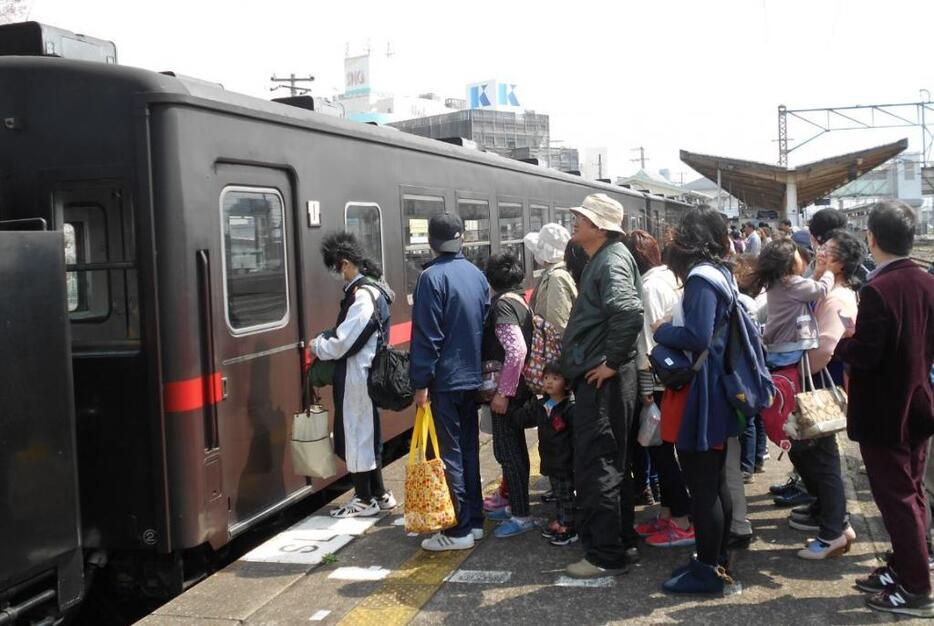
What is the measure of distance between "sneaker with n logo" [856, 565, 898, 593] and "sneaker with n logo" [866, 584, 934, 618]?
0.13ft

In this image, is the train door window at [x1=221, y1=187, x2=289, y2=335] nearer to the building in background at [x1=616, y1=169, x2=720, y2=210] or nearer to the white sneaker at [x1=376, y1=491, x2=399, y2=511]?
the white sneaker at [x1=376, y1=491, x2=399, y2=511]

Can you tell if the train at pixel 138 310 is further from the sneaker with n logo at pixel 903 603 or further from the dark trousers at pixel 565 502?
the sneaker with n logo at pixel 903 603

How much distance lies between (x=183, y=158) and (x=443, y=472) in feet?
6.99

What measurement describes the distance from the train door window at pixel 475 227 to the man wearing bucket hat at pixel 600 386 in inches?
164

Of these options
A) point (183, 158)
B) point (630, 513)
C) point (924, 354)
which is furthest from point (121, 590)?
point (924, 354)

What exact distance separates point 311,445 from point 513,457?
4.00 feet

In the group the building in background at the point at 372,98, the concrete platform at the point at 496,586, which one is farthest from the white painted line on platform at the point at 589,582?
the building in background at the point at 372,98

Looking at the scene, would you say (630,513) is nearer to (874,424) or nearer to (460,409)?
(460,409)

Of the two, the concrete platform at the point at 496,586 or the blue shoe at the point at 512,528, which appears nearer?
the concrete platform at the point at 496,586

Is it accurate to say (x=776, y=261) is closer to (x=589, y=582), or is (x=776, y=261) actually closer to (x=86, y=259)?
(x=589, y=582)

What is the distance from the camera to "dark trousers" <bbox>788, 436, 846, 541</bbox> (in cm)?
447

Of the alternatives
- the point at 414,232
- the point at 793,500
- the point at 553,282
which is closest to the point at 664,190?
the point at 414,232

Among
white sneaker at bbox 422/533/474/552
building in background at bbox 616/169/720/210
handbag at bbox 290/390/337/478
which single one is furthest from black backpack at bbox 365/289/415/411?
building in background at bbox 616/169/720/210

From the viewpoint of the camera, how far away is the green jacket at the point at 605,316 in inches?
165
